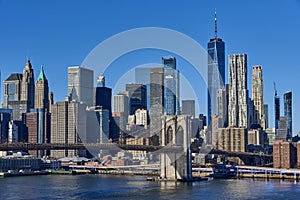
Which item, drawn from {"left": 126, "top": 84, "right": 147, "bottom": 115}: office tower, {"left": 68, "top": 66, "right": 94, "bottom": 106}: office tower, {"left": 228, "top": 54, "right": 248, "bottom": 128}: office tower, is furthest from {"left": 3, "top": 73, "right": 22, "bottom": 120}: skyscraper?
{"left": 228, "top": 54, "right": 248, "bottom": 128}: office tower

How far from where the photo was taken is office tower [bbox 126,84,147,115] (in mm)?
47403

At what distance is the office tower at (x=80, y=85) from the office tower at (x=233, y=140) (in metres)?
13.6

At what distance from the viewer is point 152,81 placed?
160ft

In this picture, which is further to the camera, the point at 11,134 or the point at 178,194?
the point at 11,134

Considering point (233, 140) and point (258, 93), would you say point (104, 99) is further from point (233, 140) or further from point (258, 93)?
point (258, 93)

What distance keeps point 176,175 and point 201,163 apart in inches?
624

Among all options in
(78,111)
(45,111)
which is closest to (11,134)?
(45,111)

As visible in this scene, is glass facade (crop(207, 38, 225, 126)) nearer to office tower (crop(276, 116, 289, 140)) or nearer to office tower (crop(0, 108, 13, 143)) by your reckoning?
office tower (crop(276, 116, 289, 140))

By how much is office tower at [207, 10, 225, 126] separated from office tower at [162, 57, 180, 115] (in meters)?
19.0

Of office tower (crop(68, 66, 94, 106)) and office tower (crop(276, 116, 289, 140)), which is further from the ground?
office tower (crop(68, 66, 94, 106))

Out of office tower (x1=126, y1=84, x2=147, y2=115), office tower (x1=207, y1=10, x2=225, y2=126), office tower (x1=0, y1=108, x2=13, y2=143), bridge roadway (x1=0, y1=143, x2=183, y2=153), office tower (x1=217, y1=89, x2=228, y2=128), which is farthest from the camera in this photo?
Answer: office tower (x1=217, y1=89, x2=228, y2=128)

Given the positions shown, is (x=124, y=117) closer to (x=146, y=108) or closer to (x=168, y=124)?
(x=146, y=108)

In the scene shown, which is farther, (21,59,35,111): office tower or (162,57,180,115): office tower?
(21,59,35,111): office tower

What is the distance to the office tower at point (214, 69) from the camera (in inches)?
2816
